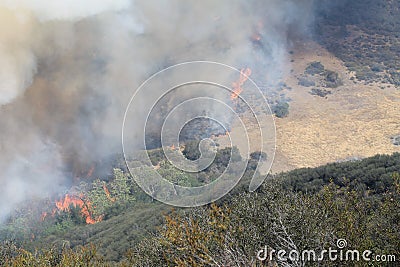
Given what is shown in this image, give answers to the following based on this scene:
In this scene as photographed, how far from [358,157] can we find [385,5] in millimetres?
42638

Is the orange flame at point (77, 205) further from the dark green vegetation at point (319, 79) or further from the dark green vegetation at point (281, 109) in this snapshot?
the dark green vegetation at point (319, 79)

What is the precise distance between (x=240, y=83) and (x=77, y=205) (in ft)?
75.3

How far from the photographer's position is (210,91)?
49719 mm

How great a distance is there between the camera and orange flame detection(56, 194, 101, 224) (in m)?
38.9

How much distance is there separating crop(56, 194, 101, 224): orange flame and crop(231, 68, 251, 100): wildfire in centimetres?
1867

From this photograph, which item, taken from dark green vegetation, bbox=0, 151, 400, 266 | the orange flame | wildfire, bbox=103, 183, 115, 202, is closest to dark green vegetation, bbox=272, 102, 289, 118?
wildfire, bbox=103, 183, 115, 202

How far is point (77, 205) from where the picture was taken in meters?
39.5

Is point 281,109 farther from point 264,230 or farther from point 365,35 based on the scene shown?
point 264,230

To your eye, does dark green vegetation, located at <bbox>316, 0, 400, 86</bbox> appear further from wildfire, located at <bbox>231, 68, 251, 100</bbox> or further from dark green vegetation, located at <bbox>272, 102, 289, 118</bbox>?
wildfire, located at <bbox>231, 68, 251, 100</bbox>

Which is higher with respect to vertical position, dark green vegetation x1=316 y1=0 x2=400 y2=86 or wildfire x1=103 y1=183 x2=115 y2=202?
dark green vegetation x1=316 y1=0 x2=400 y2=86

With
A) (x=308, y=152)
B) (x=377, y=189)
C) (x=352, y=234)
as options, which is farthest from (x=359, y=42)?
(x=352, y=234)

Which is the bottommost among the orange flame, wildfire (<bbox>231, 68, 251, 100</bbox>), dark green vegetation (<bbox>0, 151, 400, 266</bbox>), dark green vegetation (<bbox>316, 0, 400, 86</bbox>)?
dark green vegetation (<bbox>0, 151, 400, 266</bbox>)

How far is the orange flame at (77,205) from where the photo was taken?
38.9 metres

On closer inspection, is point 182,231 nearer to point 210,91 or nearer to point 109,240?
point 109,240
